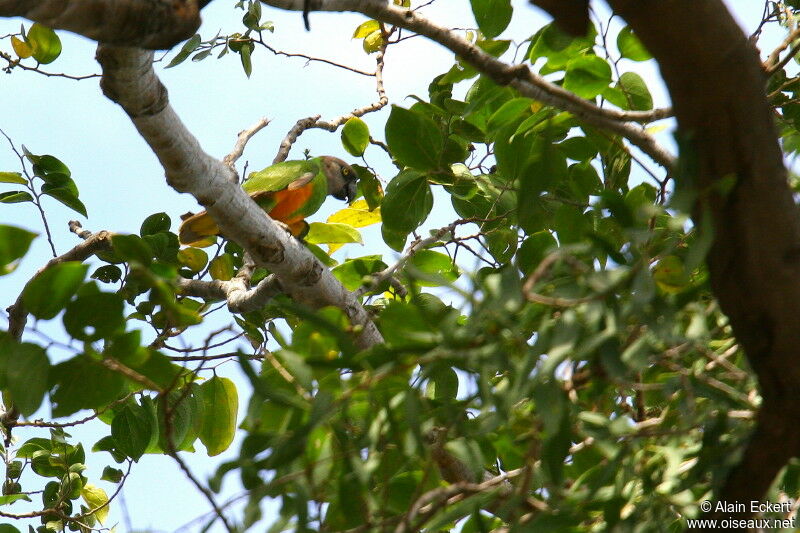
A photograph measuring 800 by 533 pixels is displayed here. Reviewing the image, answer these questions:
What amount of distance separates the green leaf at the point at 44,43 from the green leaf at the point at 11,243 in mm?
1787

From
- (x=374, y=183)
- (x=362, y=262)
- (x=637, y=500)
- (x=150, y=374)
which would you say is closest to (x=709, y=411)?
(x=637, y=500)

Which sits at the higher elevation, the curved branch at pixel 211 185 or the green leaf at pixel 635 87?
the curved branch at pixel 211 185

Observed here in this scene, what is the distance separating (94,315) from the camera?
97 centimetres

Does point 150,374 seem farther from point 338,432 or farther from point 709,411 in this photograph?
point 709,411

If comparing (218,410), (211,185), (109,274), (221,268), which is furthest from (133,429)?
(221,268)

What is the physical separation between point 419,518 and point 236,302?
1513 mm

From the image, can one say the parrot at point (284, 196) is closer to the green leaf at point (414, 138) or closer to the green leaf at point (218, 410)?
the green leaf at point (218, 410)

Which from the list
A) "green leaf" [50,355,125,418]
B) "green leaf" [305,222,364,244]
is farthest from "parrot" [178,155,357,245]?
"green leaf" [50,355,125,418]

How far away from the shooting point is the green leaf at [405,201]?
6.38ft

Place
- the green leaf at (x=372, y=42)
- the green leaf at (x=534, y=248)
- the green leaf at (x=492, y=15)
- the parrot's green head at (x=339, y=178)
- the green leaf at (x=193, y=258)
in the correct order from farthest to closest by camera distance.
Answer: the parrot's green head at (x=339, y=178) → the green leaf at (x=372, y=42) → the green leaf at (x=193, y=258) → the green leaf at (x=534, y=248) → the green leaf at (x=492, y=15)

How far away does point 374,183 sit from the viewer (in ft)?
8.57

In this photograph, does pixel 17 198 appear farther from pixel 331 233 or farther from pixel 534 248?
pixel 534 248

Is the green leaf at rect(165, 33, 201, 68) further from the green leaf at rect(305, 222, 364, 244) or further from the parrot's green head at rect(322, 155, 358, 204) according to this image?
the parrot's green head at rect(322, 155, 358, 204)

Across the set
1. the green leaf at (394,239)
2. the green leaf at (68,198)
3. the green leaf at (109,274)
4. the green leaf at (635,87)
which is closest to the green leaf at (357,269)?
the green leaf at (394,239)
